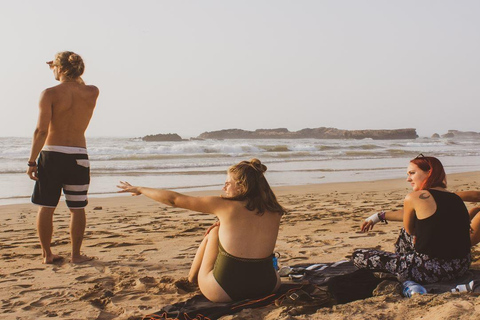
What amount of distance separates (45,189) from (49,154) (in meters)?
0.32

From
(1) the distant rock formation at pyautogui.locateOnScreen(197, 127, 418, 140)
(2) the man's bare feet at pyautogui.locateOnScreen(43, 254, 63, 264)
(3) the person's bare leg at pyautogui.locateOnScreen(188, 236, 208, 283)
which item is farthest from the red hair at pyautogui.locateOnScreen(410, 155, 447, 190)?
(1) the distant rock formation at pyautogui.locateOnScreen(197, 127, 418, 140)

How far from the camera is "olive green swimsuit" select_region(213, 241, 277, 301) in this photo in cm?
333

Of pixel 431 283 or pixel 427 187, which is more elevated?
pixel 427 187

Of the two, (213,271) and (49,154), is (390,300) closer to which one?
(213,271)

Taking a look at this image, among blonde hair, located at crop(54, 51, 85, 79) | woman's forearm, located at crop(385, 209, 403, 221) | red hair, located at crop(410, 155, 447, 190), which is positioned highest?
blonde hair, located at crop(54, 51, 85, 79)

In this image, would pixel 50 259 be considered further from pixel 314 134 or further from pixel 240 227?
pixel 314 134

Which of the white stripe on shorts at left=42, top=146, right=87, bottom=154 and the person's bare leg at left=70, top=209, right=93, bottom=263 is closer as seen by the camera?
the white stripe on shorts at left=42, top=146, right=87, bottom=154

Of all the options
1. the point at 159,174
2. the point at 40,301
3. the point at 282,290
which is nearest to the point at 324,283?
the point at 282,290

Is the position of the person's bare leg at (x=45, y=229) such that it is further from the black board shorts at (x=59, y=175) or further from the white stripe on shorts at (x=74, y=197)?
the white stripe on shorts at (x=74, y=197)

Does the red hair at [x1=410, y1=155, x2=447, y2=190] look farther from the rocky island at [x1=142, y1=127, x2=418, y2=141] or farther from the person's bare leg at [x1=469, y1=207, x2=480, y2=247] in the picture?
the rocky island at [x1=142, y1=127, x2=418, y2=141]

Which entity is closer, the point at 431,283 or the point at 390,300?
the point at 390,300

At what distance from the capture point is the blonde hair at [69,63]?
4.59 m

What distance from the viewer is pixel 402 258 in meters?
3.79

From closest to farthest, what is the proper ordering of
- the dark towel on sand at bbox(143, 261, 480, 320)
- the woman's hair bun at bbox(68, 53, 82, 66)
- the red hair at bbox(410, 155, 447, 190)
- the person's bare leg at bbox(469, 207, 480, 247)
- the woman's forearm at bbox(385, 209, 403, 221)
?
the dark towel on sand at bbox(143, 261, 480, 320), the red hair at bbox(410, 155, 447, 190), the woman's forearm at bbox(385, 209, 403, 221), the person's bare leg at bbox(469, 207, 480, 247), the woman's hair bun at bbox(68, 53, 82, 66)
